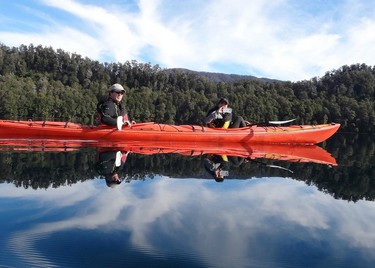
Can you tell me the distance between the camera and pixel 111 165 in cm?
657

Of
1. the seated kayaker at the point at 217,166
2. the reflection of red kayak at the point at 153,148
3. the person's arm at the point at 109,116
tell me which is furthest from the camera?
the person's arm at the point at 109,116

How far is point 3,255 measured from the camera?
2.65m

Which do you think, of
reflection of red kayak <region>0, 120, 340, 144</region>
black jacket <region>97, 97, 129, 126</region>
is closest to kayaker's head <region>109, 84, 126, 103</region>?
black jacket <region>97, 97, 129, 126</region>

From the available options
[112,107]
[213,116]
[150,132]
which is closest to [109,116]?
[112,107]

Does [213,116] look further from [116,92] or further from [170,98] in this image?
[170,98]

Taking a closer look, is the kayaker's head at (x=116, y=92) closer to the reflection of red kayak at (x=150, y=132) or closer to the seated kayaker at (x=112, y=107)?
the seated kayaker at (x=112, y=107)

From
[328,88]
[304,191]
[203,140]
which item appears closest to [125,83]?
[328,88]

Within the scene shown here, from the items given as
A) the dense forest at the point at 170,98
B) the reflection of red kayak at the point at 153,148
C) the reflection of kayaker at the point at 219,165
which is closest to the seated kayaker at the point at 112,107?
the reflection of red kayak at the point at 153,148

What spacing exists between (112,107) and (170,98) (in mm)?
57492

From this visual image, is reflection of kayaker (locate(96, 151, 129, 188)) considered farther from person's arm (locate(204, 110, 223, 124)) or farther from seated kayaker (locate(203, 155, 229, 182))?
person's arm (locate(204, 110, 223, 124))

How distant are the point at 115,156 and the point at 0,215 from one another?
13.8ft

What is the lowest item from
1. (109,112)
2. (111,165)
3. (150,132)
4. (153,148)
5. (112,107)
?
(111,165)

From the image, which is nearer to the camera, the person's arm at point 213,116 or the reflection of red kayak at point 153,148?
the reflection of red kayak at point 153,148

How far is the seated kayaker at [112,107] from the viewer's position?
11.3 meters
